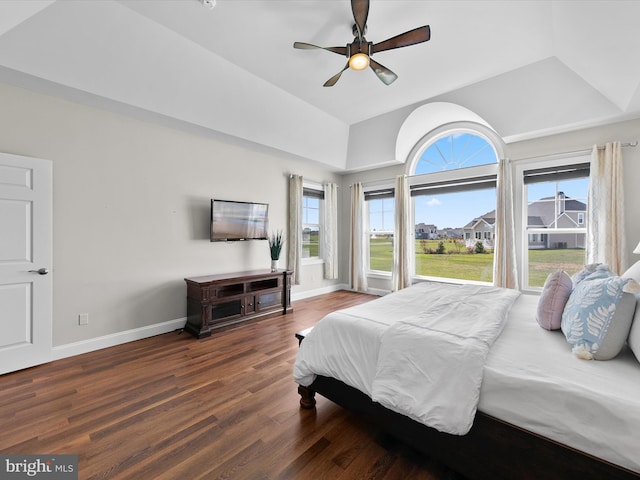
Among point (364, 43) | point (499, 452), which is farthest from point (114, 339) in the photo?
point (364, 43)

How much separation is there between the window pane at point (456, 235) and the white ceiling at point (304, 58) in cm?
122

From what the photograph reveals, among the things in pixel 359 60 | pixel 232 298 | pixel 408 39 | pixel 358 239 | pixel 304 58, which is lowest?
pixel 232 298

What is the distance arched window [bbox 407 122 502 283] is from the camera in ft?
14.3

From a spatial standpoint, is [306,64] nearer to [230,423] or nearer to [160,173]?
[160,173]

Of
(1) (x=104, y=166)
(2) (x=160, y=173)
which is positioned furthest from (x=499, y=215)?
(1) (x=104, y=166)

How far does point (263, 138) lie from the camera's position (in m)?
3.96

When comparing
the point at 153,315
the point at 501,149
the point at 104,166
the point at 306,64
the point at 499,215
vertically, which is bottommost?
the point at 153,315

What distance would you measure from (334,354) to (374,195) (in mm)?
4298

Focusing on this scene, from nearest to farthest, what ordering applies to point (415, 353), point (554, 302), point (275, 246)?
point (415, 353) < point (554, 302) < point (275, 246)

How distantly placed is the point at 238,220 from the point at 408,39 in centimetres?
296

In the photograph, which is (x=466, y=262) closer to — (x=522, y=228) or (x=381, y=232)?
(x=522, y=228)

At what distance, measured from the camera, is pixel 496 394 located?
1.20 m

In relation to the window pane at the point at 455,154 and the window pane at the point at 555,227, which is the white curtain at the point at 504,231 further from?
the window pane at the point at 455,154

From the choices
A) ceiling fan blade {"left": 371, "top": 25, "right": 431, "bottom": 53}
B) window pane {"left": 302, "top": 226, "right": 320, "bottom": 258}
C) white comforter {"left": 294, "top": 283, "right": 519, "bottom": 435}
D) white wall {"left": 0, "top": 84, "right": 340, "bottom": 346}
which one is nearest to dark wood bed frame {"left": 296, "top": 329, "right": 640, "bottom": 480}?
white comforter {"left": 294, "top": 283, "right": 519, "bottom": 435}
